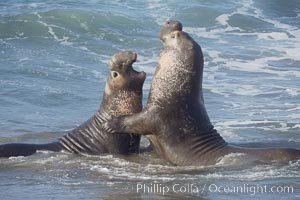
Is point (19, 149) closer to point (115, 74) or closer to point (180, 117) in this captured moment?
point (115, 74)

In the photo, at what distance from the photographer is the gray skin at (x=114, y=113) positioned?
9125 mm

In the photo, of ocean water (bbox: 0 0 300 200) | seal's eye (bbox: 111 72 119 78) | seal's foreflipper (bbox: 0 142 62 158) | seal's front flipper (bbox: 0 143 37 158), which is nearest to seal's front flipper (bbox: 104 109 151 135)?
ocean water (bbox: 0 0 300 200)

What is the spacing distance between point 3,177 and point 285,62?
1167cm

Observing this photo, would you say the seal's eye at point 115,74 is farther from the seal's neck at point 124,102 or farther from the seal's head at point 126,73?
the seal's neck at point 124,102

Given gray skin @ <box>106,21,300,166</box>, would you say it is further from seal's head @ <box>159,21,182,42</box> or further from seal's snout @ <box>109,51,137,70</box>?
seal's snout @ <box>109,51,137,70</box>

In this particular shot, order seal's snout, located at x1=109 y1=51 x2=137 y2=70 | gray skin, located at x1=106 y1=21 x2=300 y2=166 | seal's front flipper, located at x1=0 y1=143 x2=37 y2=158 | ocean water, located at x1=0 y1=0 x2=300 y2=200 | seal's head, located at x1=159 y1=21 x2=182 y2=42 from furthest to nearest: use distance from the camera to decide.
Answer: seal's snout, located at x1=109 y1=51 x2=137 y2=70
seal's front flipper, located at x1=0 y1=143 x2=37 y2=158
seal's head, located at x1=159 y1=21 x2=182 y2=42
gray skin, located at x1=106 y1=21 x2=300 y2=166
ocean water, located at x1=0 y1=0 x2=300 y2=200

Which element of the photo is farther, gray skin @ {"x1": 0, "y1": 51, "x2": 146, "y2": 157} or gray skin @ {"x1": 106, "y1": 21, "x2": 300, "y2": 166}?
gray skin @ {"x1": 0, "y1": 51, "x2": 146, "y2": 157}

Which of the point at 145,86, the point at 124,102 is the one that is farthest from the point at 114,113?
the point at 145,86

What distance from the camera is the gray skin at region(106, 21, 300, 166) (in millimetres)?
8688

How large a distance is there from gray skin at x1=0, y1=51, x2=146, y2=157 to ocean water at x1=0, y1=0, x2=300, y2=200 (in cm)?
15

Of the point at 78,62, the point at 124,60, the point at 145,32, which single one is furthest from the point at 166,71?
the point at 145,32

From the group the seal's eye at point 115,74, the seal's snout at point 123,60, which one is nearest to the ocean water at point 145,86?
the seal's eye at point 115,74

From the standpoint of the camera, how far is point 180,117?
8.71m

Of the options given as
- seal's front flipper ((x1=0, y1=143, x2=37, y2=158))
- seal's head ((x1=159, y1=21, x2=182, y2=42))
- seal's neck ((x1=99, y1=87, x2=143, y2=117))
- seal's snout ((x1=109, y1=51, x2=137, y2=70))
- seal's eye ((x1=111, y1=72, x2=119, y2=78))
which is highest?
seal's head ((x1=159, y1=21, x2=182, y2=42))
